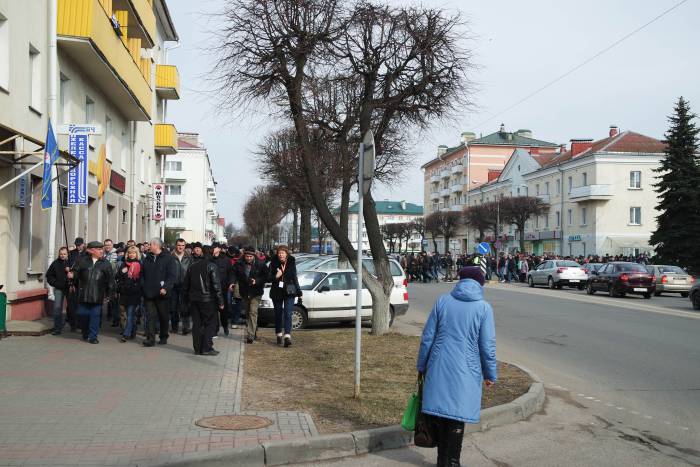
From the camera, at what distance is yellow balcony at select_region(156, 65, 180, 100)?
3089 cm

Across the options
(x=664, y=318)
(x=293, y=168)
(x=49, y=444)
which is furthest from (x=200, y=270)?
(x=293, y=168)

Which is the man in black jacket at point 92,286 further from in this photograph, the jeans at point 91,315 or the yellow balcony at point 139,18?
the yellow balcony at point 139,18

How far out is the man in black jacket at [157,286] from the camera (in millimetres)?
11734

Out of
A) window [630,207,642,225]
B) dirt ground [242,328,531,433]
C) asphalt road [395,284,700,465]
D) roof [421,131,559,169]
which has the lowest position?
asphalt road [395,284,700,465]

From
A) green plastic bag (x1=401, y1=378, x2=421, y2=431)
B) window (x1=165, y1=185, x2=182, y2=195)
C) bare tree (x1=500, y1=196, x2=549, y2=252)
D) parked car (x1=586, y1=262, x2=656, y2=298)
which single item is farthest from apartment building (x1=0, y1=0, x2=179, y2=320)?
window (x1=165, y1=185, x2=182, y2=195)

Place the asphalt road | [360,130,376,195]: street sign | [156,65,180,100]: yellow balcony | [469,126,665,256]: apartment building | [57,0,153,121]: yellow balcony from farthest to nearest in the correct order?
[469,126,665,256]: apartment building
[156,65,180,100]: yellow balcony
[57,0,153,121]: yellow balcony
[360,130,376,195]: street sign
the asphalt road

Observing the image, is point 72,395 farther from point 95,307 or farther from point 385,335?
point 385,335

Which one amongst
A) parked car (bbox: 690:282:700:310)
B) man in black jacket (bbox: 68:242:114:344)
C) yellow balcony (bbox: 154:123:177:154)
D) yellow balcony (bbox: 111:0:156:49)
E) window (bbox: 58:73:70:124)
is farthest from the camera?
yellow balcony (bbox: 154:123:177:154)

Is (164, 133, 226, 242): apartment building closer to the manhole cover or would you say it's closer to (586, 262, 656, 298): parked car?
(586, 262, 656, 298): parked car

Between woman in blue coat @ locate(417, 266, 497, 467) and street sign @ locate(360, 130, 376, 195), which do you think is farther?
street sign @ locate(360, 130, 376, 195)

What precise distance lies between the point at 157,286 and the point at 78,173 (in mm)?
5084

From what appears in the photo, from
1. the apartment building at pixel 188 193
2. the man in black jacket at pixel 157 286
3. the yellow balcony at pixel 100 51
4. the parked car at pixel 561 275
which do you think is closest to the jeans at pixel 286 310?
the man in black jacket at pixel 157 286

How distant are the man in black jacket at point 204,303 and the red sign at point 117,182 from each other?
11849 millimetres

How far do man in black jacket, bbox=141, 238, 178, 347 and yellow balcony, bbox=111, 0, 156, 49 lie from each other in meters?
11.6
